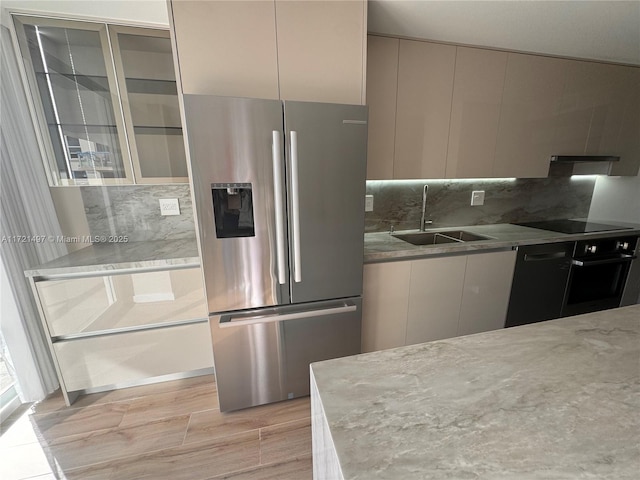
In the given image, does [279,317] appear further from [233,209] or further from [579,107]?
[579,107]

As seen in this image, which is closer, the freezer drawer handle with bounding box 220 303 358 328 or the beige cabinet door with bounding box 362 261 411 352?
the freezer drawer handle with bounding box 220 303 358 328

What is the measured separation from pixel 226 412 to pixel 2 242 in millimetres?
1619

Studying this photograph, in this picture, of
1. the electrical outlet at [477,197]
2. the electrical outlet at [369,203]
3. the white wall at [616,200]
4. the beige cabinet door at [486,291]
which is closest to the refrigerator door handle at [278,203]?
the electrical outlet at [369,203]

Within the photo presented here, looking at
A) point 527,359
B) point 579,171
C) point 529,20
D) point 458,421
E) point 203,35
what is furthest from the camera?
point 579,171

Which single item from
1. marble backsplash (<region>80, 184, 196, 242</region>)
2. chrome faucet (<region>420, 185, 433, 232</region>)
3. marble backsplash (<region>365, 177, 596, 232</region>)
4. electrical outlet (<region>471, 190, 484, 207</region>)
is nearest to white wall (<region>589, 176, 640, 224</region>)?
marble backsplash (<region>365, 177, 596, 232</region>)

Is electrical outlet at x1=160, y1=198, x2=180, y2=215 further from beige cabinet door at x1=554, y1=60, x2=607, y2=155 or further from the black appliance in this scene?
beige cabinet door at x1=554, y1=60, x2=607, y2=155

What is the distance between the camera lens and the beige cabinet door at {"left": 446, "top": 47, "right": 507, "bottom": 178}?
1.94 m

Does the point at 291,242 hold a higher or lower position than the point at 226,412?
higher

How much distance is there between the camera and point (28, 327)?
169cm

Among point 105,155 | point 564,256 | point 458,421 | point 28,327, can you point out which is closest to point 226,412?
point 28,327

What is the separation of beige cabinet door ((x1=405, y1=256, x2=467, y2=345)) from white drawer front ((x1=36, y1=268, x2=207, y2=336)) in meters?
1.46

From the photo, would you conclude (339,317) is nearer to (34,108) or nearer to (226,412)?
(226,412)

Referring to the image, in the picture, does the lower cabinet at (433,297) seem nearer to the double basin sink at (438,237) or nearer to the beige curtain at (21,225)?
the double basin sink at (438,237)

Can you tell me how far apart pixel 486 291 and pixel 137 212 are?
272 centimetres
